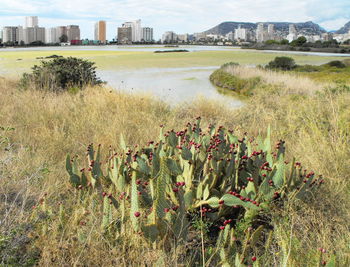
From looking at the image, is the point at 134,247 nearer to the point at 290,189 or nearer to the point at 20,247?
the point at 20,247

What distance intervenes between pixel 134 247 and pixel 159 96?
7415 mm

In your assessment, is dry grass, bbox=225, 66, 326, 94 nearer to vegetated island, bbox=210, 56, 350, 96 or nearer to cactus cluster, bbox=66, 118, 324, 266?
vegetated island, bbox=210, 56, 350, 96

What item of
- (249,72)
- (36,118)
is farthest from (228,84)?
(36,118)

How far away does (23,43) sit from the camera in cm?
4947

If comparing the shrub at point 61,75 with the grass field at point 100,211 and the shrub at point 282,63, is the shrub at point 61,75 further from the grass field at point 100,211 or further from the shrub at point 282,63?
the shrub at point 282,63

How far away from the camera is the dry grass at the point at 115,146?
260cm

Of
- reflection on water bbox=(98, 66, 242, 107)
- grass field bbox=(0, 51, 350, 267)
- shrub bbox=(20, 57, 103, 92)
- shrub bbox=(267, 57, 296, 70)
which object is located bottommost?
grass field bbox=(0, 51, 350, 267)

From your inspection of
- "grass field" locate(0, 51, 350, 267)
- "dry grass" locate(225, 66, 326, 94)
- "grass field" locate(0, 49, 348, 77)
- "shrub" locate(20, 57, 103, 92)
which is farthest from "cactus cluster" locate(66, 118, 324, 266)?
"grass field" locate(0, 49, 348, 77)

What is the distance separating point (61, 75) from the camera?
1185cm

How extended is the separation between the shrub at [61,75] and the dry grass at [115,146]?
1.78m

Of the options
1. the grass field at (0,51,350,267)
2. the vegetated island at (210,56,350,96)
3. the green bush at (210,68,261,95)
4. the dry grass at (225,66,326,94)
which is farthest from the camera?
the green bush at (210,68,261,95)

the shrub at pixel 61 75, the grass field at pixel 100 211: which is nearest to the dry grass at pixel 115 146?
the grass field at pixel 100 211

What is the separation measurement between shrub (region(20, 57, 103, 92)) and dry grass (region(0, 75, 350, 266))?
1.78 m

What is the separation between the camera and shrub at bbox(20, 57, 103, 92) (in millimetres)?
11268
